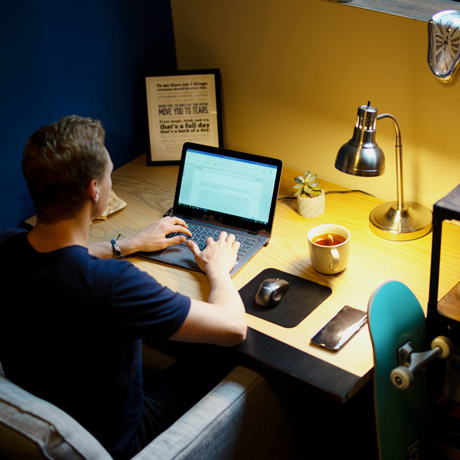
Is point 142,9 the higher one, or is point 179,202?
point 142,9

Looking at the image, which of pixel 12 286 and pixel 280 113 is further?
pixel 280 113

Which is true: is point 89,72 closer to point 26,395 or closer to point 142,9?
point 142,9

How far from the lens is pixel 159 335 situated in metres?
1.18

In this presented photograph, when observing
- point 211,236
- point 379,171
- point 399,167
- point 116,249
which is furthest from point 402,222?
point 116,249

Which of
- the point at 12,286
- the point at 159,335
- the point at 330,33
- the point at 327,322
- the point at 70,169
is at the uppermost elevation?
the point at 330,33

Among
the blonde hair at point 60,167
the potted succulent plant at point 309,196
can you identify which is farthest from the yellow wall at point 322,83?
the blonde hair at point 60,167

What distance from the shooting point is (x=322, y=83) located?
1.84m

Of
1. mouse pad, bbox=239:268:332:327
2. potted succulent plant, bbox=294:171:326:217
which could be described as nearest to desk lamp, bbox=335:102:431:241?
potted succulent plant, bbox=294:171:326:217

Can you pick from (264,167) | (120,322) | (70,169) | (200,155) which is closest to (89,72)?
(200,155)

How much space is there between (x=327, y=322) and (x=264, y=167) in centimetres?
51

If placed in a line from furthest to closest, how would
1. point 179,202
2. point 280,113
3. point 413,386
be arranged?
point 280,113, point 179,202, point 413,386

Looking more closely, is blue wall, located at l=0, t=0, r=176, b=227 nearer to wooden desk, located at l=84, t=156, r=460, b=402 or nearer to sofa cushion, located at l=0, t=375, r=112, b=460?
wooden desk, located at l=84, t=156, r=460, b=402

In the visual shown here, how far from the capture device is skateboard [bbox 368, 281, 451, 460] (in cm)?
118

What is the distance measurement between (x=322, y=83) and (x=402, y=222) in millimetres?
515
